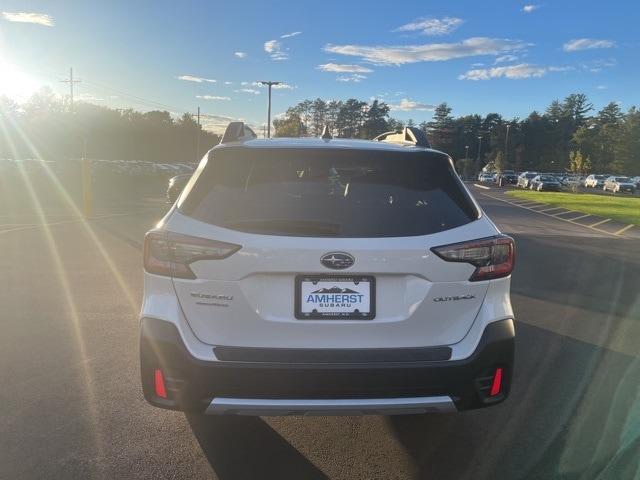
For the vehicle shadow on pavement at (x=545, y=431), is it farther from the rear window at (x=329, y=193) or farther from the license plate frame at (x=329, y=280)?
the rear window at (x=329, y=193)

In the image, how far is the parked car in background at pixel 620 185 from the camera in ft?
184

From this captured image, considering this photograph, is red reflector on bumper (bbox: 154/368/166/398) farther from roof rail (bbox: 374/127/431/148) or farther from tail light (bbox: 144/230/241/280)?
roof rail (bbox: 374/127/431/148)

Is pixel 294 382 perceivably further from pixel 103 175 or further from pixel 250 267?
pixel 103 175

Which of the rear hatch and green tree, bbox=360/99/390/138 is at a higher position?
green tree, bbox=360/99/390/138

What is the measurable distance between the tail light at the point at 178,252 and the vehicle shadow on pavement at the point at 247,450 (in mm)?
1175

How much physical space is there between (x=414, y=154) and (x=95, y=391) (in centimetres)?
282

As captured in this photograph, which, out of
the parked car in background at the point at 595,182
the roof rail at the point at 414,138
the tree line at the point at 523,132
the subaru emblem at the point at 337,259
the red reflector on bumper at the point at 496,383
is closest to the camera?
the subaru emblem at the point at 337,259

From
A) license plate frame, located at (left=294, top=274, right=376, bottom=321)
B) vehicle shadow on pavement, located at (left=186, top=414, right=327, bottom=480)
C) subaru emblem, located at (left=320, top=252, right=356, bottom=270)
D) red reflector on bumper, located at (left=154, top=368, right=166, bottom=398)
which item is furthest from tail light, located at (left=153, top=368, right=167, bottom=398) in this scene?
subaru emblem, located at (left=320, top=252, right=356, bottom=270)

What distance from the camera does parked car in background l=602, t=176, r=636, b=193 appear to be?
56062mm

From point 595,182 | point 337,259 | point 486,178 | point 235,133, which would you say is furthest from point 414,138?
point 486,178

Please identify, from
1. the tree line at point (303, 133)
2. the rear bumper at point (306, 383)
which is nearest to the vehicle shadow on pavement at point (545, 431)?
the rear bumper at point (306, 383)

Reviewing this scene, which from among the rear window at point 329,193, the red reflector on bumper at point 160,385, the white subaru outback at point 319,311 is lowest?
the red reflector on bumper at point 160,385

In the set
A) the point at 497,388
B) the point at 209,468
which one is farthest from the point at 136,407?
the point at 497,388

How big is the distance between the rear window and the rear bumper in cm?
61
